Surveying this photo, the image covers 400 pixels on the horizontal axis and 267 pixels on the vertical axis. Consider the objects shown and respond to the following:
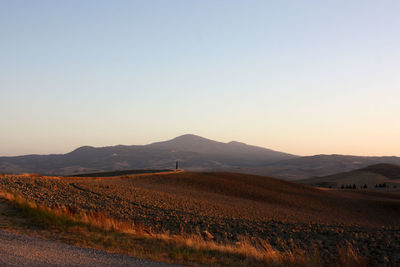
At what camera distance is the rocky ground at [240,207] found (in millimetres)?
17859

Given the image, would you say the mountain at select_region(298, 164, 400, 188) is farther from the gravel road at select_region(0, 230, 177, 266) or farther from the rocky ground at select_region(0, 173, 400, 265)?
the gravel road at select_region(0, 230, 177, 266)

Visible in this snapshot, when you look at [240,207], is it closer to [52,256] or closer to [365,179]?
[52,256]

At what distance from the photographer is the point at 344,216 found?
38625 millimetres

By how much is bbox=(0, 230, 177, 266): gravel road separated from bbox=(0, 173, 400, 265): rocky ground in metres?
7.48

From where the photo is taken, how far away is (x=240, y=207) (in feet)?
118

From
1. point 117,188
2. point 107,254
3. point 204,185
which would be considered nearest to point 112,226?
point 107,254

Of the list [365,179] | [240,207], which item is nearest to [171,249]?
[240,207]

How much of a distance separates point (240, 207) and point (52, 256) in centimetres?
2831

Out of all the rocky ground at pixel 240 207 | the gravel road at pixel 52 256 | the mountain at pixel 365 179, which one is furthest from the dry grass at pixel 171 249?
the mountain at pixel 365 179

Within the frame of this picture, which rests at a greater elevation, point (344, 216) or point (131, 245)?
point (131, 245)

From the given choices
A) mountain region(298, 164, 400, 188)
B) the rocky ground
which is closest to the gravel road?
the rocky ground

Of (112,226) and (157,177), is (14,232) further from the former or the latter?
(157,177)

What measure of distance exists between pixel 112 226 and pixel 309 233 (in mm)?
11111

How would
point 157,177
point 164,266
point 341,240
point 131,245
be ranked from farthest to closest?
point 157,177, point 341,240, point 131,245, point 164,266
